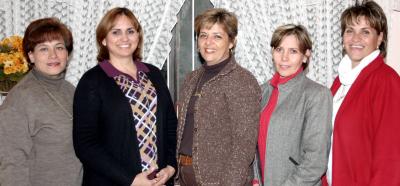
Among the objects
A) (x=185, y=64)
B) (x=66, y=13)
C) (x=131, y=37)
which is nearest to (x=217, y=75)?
(x=131, y=37)

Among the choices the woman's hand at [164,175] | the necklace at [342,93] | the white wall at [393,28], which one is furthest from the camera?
the white wall at [393,28]

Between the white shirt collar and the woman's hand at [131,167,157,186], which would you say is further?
the white shirt collar

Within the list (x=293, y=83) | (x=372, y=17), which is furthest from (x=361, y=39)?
(x=293, y=83)

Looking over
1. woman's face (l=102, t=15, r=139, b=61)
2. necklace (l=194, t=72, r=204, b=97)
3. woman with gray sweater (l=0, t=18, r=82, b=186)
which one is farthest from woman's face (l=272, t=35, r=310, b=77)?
woman with gray sweater (l=0, t=18, r=82, b=186)

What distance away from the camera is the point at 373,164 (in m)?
1.93

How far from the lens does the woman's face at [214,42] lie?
6.80ft

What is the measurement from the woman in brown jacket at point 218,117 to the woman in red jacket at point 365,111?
0.44 metres

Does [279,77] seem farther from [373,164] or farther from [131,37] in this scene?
[131,37]

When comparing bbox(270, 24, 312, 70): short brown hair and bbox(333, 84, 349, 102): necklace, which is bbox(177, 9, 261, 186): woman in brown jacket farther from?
bbox(333, 84, 349, 102): necklace

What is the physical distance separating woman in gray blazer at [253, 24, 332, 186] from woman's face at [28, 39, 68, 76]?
107 cm

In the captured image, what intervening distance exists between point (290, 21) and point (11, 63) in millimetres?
1857

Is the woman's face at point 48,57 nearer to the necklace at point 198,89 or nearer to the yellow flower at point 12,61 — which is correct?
the yellow flower at point 12,61

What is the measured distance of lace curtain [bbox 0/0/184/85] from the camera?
296cm

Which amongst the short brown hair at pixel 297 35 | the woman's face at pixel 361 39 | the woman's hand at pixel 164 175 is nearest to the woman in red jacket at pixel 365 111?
the woman's face at pixel 361 39
